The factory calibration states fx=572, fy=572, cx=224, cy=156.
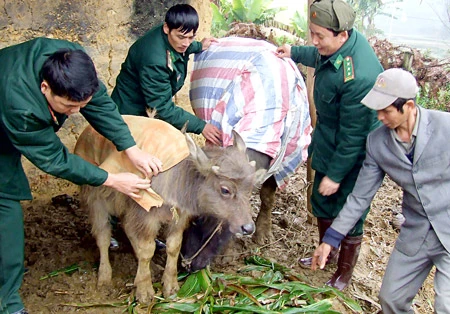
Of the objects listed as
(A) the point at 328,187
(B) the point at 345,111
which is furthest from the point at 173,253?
(B) the point at 345,111

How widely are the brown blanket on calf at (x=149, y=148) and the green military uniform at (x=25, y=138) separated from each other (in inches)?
8.2

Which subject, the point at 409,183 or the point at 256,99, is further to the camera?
the point at 256,99

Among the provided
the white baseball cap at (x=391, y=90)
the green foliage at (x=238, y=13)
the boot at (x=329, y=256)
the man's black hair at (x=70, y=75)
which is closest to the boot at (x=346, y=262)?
the boot at (x=329, y=256)

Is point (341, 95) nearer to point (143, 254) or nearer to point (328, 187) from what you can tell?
point (328, 187)

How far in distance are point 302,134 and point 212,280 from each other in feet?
5.48

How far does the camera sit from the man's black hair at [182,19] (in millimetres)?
4846

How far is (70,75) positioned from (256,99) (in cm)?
207

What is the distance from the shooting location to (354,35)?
14.4 feet

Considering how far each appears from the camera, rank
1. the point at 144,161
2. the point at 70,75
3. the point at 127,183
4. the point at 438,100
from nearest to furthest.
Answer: the point at 70,75 → the point at 127,183 → the point at 144,161 → the point at 438,100

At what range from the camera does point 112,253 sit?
16.7 ft

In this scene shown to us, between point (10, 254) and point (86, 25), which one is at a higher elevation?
point (86, 25)

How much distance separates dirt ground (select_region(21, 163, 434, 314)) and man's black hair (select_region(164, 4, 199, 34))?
2031 mm

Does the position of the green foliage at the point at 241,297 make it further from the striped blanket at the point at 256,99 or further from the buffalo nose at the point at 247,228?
the striped blanket at the point at 256,99

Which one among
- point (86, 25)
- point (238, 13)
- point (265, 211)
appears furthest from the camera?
point (238, 13)
